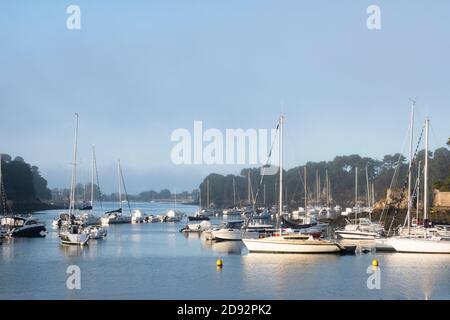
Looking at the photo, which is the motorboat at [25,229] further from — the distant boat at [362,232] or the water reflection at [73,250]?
the distant boat at [362,232]

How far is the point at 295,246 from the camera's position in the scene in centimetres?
5025

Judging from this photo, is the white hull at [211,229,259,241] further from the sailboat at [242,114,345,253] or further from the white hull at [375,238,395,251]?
the sailboat at [242,114,345,253]

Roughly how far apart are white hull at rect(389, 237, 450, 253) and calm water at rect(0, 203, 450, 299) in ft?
2.56

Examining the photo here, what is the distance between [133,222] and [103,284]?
77.3m

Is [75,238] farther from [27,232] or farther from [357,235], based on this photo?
[357,235]

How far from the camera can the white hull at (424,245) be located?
167 ft

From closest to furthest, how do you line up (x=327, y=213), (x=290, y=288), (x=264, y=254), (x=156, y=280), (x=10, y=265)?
(x=290, y=288) → (x=156, y=280) → (x=10, y=265) → (x=264, y=254) → (x=327, y=213)

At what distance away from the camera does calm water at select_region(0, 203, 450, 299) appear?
34.6m

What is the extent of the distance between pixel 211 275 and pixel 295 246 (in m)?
10.0

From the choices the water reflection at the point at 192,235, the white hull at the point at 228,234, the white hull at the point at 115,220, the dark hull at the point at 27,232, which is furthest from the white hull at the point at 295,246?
the white hull at the point at 115,220

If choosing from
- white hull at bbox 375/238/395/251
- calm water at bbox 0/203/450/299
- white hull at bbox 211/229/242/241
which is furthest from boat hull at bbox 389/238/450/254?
white hull at bbox 211/229/242/241
